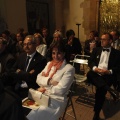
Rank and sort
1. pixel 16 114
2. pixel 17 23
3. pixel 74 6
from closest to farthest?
pixel 16 114, pixel 17 23, pixel 74 6

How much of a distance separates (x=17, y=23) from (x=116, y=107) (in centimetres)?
549

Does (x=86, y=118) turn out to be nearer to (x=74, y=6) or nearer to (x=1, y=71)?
(x=1, y=71)

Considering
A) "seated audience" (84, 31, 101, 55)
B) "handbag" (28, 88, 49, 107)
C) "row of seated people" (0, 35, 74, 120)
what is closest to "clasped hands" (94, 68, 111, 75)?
"row of seated people" (0, 35, 74, 120)

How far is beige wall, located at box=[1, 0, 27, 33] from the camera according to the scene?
756 centimetres

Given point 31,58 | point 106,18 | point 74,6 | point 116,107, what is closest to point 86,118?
point 116,107

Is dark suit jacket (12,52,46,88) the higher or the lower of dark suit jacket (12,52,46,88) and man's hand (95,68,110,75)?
the higher

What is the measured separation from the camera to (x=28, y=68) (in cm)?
333

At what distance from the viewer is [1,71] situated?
11.3 ft

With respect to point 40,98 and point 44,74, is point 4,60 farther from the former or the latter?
point 40,98

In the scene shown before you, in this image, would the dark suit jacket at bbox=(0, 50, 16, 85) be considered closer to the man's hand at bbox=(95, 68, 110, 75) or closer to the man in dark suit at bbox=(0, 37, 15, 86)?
the man in dark suit at bbox=(0, 37, 15, 86)

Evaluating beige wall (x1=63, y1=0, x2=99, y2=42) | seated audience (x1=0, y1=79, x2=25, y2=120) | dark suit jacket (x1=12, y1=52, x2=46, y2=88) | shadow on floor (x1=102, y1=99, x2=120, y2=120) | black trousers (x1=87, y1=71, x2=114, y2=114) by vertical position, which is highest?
beige wall (x1=63, y1=0, x2=99, y2=42)

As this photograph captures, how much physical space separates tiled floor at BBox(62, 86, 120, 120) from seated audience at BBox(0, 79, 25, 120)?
7.95ft

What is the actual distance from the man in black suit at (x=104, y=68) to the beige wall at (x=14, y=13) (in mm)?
4781

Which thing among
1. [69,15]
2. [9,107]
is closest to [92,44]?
[9,107]
